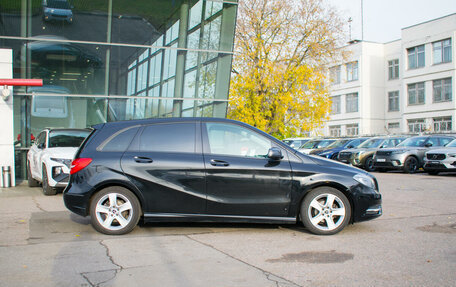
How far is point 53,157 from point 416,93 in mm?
41754

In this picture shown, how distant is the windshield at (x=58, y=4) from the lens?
58.9ft

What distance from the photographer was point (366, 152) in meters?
23.1

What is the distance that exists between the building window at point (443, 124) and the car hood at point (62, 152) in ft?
125

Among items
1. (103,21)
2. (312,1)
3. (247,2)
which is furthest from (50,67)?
(312,1)

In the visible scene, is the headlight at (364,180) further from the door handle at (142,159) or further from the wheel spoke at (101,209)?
the wheel spoke at (101,209)

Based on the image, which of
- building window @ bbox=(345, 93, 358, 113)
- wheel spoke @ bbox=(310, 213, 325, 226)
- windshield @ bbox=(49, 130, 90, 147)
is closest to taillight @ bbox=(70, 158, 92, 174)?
wheel spoke @ bbox=(310, 213, 325, 226)

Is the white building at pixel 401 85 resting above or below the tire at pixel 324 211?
above

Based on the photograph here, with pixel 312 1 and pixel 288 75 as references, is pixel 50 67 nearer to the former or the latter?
pixel 288 75

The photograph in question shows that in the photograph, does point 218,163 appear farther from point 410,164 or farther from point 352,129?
point 352,129

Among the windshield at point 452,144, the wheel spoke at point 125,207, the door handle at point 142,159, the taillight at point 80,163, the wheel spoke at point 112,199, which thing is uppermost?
the windshield at point 452,144

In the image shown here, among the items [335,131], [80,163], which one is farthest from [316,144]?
[335,131]

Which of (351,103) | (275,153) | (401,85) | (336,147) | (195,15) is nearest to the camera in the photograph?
(275,153)

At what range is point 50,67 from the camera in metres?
17.8

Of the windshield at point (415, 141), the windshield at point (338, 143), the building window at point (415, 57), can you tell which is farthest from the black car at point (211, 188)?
the building window at point (415, 57)
